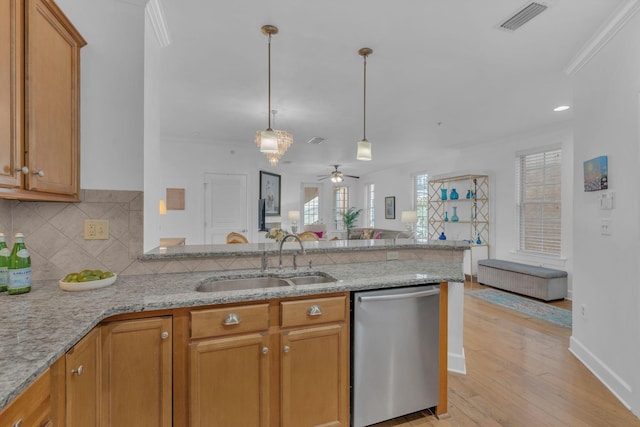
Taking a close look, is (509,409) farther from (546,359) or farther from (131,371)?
(131,371)

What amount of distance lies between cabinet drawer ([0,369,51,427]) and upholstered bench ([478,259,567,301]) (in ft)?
17.0

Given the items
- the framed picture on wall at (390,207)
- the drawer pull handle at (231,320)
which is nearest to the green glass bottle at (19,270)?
the drawer pull handle at (231,320)

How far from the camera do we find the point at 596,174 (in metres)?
2.53

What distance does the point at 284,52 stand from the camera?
2697 millimetres

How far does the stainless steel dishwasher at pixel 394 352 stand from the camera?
6.01 ft

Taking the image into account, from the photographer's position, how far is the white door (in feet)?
19.7

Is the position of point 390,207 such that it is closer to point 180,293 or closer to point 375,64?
point 375,64

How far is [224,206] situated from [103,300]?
15.4 ft

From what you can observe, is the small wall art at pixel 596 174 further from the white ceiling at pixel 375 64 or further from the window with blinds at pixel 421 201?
the window with blinds at pixel 421 201

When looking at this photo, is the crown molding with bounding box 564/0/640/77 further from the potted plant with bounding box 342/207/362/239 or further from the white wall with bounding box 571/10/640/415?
the potted plant with bounding box 342/207/362/239

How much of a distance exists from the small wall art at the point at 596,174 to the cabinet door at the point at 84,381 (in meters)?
3.32

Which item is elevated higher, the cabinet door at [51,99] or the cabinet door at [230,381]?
the cabinet door at [51,99]

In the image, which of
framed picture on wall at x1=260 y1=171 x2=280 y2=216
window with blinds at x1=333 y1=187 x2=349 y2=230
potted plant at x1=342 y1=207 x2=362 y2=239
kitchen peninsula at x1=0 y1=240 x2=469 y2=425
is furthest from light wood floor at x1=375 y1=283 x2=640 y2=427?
window with blinds at x1=333 y1=187 x2=349 y2=230

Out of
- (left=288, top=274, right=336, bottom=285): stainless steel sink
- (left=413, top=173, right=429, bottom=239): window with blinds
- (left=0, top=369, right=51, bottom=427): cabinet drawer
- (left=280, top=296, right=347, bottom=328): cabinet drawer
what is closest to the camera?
(left=0, top=369, right=51, bottom=427): cabinet drawer
